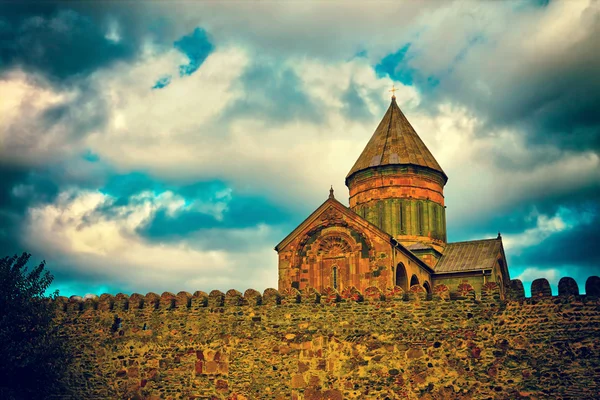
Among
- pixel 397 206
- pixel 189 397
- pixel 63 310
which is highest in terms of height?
pixel 397 206

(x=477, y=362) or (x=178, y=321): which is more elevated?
(x=178, y=321)

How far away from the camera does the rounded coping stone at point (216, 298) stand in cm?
1645

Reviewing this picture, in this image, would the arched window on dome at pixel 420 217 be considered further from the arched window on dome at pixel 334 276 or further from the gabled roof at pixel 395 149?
the arched window on dome at pixel 334 276

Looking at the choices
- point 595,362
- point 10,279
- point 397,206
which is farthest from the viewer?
point 397,206

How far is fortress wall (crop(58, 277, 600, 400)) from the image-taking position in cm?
1361

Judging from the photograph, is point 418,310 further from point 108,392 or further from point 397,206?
point 397,206

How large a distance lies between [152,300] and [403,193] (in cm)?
1353

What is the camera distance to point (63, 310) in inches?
686

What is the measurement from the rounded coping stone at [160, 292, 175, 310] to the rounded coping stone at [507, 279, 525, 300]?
774 cm

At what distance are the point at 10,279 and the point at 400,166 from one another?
16.0 m

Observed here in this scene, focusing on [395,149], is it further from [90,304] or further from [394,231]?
[90,304]

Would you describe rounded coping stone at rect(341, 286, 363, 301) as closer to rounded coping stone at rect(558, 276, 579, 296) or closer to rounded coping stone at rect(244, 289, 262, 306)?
rounded coping stone at rect(244, 289, 262, 306)

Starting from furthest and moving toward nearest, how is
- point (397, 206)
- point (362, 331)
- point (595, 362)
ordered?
point (397, 206) < point (362, 331) < point (595, 362)

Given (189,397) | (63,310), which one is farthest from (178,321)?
(63,310)
